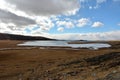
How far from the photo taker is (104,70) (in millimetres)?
27109

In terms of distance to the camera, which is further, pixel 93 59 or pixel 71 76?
pixel 93 59

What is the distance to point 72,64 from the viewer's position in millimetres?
34125

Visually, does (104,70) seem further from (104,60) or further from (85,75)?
(104,60)

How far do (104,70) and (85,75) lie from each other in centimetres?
287

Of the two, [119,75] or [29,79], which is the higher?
[119,75]

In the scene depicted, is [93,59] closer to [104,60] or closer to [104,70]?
[104,60]

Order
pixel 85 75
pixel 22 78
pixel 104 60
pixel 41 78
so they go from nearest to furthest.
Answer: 1. pixel 85 75
2. pixel 41 78
3. pixel 22 78
4. pixel 104 60

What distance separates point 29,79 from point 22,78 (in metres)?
1.52

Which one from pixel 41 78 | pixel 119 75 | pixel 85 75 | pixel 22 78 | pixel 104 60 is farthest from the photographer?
pixel 104 60

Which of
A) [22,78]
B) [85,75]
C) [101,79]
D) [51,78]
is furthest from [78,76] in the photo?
[22,78]

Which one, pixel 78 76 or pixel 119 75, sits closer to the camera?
pixel 119 75

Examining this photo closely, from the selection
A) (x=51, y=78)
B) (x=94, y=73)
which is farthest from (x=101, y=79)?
(x=51, y=78)

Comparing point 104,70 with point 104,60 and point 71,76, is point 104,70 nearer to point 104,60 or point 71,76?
point 71,76

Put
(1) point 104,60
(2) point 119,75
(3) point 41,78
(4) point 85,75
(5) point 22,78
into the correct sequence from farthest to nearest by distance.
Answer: (1) point 104,60 → (5) point 22,78 → (3) point 41,78 → (4) point 85,75 → (2) point 119,75
